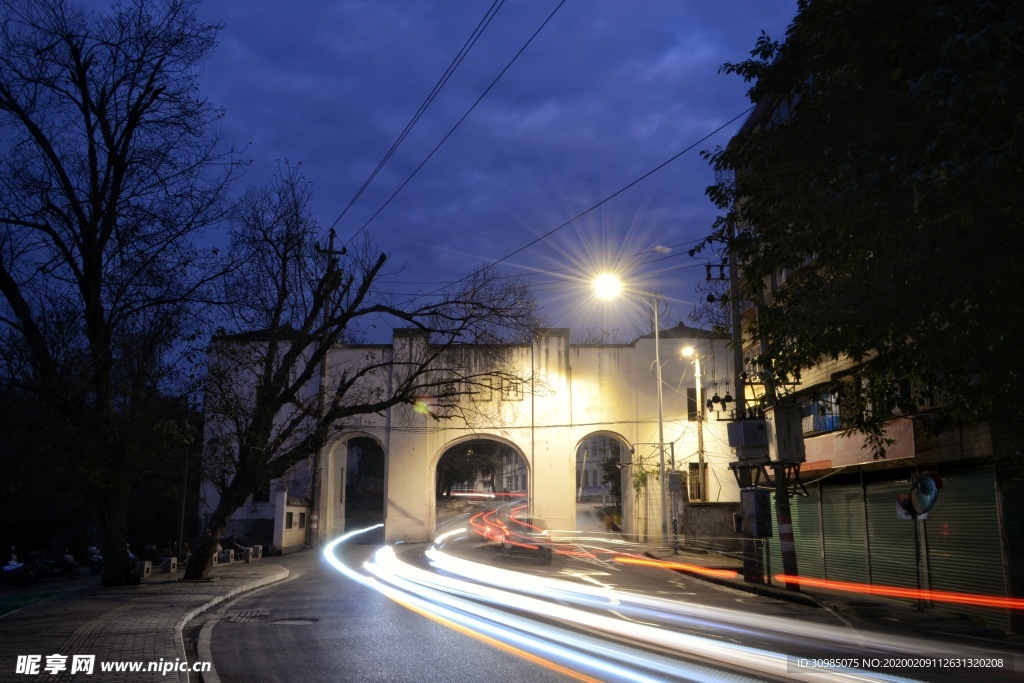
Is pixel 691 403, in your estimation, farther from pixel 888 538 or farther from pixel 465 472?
pixel 465 472

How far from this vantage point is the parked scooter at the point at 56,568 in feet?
79.1

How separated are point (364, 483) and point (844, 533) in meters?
46.5

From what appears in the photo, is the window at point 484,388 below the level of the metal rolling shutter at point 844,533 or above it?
above

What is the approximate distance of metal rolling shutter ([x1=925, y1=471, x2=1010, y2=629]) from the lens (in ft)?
48.4

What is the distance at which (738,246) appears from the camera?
39.8ft

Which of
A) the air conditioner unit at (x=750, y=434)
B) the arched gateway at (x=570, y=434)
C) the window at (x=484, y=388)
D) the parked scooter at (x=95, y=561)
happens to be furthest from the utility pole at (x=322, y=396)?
the air conditioner unit at (x=750, y=434)

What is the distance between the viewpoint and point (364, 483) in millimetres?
62156

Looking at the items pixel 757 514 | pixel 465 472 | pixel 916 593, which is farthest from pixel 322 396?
pixel 465 472

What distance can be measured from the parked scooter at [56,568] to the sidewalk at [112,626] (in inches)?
321

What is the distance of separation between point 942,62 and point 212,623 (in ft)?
40.1

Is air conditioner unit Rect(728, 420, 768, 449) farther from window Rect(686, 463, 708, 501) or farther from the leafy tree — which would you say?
window Rect(686, 463, 708, 501)

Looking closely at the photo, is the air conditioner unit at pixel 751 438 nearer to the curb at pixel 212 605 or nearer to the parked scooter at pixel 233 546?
the curb at pixel 212 605

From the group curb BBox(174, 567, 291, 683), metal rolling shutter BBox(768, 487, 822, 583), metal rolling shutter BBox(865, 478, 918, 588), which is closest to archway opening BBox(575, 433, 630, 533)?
metal rolling shutter BBox(768, 487, 822, 583)

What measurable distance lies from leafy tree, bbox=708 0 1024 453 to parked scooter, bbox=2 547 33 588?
72.2 feet
